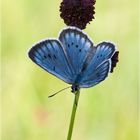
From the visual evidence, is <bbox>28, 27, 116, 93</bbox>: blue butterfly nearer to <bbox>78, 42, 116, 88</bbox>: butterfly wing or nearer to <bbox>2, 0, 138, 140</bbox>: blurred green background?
<bbox>78, 42, 116, 88</bbox>: butterfly wing

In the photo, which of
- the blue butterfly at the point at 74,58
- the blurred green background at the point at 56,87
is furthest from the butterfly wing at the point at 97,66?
the blurred green background at the point at 56,87

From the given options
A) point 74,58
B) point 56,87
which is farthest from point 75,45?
point 56,87

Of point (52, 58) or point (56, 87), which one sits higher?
point (56, 87)

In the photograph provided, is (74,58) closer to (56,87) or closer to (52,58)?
(52,58)

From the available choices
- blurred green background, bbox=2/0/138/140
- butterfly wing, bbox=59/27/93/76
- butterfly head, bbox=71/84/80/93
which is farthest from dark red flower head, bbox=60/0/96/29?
blurred green background, bbox=2/0/138/140

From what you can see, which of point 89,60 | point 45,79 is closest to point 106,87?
point 45,79

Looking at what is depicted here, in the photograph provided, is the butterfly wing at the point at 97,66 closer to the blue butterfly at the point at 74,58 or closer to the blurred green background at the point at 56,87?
the blue butterfly at the point at 74,58
